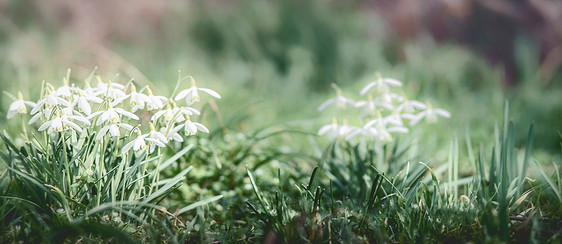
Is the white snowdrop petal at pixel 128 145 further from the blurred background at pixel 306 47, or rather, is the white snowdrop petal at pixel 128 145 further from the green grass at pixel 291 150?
the blurred background at pixel 306 47

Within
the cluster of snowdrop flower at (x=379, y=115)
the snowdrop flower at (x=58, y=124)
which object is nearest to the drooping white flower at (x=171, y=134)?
the snowdrop flower at (x=58, y=124)

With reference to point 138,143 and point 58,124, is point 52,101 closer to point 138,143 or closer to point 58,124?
point 58,124

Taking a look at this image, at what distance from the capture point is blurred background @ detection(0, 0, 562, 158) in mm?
4191

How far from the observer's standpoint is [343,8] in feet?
19.3

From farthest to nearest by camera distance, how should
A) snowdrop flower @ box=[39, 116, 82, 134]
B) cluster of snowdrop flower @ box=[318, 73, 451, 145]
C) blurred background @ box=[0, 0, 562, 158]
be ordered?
blurred background @ box=[0, 0, 562, 158] → cluster of snowdrop flower @ box=[318, 73, 451, 145] → snowdrop flower @ box=[39, 116, 82, 134]

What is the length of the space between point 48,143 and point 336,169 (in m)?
1.30

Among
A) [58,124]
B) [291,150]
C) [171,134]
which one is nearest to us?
[58,124]

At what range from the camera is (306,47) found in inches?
198

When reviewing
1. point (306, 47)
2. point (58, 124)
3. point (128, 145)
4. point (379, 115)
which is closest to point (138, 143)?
point (128, 145)

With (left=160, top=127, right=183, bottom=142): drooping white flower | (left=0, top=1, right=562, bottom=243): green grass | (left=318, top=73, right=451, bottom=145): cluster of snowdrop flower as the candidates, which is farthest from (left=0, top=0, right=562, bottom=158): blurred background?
(left=160, top=127, right=183, bottom=142): drooping white flower

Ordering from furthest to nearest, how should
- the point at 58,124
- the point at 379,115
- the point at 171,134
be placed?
the point at 379,115 < the point at 171,134 < the point at 58,124

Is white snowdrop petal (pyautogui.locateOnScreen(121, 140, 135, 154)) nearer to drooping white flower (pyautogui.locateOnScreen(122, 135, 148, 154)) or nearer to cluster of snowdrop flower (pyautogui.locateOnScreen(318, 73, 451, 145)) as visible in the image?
drooping white flower (pyautogui.locateOnScreen(122, 135, 148, 154))

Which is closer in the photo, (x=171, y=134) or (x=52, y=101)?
(x=52, y=101)

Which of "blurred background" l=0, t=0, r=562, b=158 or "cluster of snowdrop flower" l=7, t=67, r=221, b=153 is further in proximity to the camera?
"blurred background" l=0, t=0, r=562, b=158
